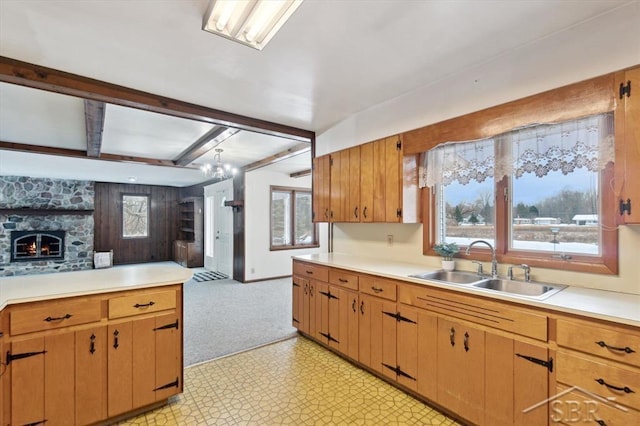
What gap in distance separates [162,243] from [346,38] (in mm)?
9142

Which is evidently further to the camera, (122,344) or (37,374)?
(122,344)

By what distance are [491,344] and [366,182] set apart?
1.79 m

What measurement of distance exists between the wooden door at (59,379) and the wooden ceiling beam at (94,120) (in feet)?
6.81

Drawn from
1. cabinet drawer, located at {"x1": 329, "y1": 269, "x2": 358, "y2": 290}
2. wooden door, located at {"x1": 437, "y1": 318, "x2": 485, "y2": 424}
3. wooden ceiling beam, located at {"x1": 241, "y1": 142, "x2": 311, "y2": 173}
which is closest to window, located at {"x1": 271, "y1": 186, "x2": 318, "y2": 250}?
wooden ceiling beam, located at {"x1": 241, "y1": 142, "x2": 311, "y2": 173}

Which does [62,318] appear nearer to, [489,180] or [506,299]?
[506,299]

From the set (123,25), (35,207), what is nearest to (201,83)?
(123,25)

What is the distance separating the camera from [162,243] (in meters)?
9.34

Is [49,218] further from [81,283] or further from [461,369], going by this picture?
[461,369]

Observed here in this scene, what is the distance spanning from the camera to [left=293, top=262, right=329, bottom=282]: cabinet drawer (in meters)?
3.10

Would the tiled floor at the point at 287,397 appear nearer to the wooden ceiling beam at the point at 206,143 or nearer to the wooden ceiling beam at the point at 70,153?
the wooden ceiling beam at the point at 206,143

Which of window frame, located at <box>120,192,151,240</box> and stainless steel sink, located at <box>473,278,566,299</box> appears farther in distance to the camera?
window frame, located at <box>120,192,151,240</box>

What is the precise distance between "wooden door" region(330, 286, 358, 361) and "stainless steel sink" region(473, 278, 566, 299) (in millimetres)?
1074

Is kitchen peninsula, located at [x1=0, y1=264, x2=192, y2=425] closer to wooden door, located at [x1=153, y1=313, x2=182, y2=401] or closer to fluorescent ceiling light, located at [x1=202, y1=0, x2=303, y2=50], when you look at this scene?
wooden door, located at [x1=153, y1=313, x2=182, y2=401]

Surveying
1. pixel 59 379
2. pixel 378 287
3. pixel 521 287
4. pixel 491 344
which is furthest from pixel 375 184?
pixel 59 379
